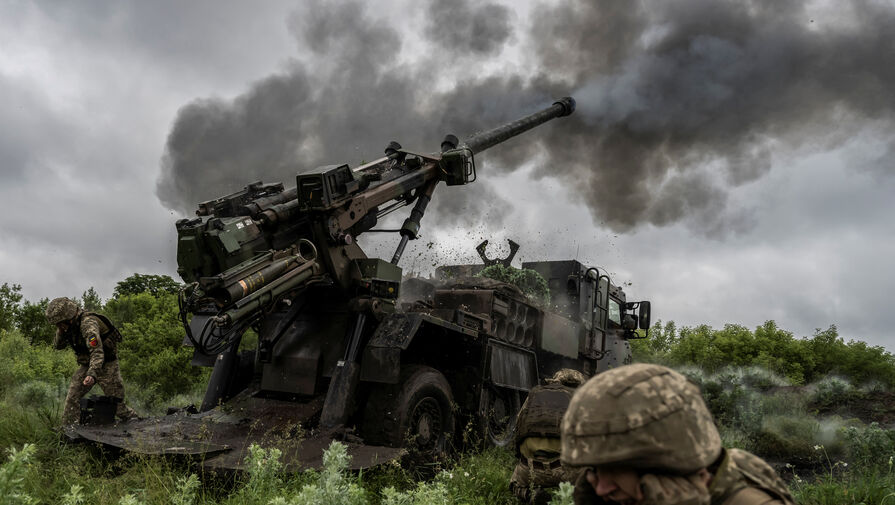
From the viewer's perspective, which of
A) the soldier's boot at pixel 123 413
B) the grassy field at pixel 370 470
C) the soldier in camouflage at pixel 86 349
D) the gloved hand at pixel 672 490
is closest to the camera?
the gloved hand at pixel 672 490

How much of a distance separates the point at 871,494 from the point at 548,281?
6238 millimetres

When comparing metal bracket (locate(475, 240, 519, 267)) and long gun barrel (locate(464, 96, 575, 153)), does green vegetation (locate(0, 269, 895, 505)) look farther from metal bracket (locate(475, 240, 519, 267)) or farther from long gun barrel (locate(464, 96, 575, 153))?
long gun barrel (locate(464, 96, 575, 153))

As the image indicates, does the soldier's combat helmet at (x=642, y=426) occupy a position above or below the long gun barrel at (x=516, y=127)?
below

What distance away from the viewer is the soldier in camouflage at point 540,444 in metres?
4.23

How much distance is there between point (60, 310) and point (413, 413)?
3.99 m

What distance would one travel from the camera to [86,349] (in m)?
7.37

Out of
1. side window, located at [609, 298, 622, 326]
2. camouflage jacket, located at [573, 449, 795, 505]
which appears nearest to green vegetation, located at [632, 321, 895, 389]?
side window, located at [609, 298, 622, 326]

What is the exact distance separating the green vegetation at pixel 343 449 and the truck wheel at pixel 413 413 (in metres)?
0.33

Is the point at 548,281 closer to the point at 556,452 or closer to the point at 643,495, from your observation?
the point at 556,452

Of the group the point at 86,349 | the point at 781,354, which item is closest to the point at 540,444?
the point at 86,349

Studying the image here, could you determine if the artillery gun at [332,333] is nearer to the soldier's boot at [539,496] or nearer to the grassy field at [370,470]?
the grassy field at [370,470]

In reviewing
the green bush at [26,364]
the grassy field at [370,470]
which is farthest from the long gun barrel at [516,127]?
the green bush at [26,364]

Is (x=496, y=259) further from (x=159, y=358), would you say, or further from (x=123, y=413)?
(x=159, y=358)

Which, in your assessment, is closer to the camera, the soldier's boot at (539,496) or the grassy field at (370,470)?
the grassy field at (370,470)
